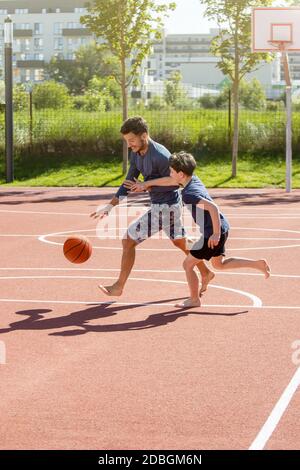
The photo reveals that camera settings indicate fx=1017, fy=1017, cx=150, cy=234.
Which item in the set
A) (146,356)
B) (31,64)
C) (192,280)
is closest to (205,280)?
(192,280)

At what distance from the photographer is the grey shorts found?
32.3 feet

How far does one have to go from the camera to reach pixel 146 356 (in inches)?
297

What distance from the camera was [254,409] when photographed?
609cm

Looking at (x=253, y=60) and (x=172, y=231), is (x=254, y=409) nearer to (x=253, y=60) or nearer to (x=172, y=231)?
(x=172, y=231)

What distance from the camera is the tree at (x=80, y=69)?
388 ft

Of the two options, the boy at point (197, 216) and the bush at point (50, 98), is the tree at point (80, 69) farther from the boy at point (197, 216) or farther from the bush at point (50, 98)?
the boy at point (197, 216)

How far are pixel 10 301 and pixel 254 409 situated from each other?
4.37 meters

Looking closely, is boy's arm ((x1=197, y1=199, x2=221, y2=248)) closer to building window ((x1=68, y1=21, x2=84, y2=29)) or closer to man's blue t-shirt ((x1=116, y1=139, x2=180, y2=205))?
man's blue t-shirt ((x1=116, y1=139, x2=180, y2=205))

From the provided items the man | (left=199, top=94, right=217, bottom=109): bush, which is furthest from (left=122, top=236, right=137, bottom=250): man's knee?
(left=199, top=94, right=217, bottom=109): bush

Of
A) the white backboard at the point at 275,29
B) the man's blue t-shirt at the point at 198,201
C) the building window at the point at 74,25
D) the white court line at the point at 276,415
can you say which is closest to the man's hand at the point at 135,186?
the man's blue t-shirt at the point at 198,201

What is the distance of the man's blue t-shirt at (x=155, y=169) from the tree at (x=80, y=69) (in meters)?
108

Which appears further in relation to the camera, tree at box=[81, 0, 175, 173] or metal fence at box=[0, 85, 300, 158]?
metal fence at box=[0, 85, 300, 158]

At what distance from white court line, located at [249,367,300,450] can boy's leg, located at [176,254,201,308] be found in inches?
101

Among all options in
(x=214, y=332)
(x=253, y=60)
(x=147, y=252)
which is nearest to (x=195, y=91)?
(x=253, y=60)
